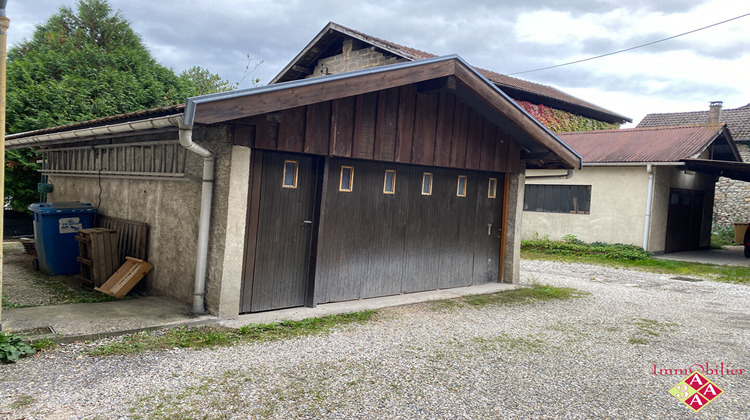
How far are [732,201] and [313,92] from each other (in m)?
24.1

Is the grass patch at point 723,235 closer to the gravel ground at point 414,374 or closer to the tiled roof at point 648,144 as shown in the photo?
the tiled roof at point 648,144

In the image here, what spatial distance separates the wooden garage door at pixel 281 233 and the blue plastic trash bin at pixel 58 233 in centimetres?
385

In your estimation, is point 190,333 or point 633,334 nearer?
point 190,333

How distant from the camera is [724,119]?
83.7ft

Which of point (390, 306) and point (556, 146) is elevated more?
point (556, 146)

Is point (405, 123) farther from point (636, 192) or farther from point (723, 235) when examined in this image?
point (723, 235)

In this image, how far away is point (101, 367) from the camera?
169 inches

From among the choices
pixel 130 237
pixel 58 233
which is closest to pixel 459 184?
pixel 130 237

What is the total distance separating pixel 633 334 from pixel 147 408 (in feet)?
18.6

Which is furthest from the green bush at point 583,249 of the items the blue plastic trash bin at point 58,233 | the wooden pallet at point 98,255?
the blue plastic trash bin at point 58,233

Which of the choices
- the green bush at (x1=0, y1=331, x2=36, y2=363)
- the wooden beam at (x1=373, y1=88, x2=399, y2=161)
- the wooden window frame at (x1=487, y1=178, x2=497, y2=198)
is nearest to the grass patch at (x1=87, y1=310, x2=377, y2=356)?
the green bush at (x1=0, y1=331, x2=36, y2=363)

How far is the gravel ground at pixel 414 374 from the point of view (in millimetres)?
3766

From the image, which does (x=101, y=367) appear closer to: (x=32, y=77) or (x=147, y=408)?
(x=147, y=408)

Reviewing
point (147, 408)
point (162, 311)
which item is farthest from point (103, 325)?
point (147, 408)
